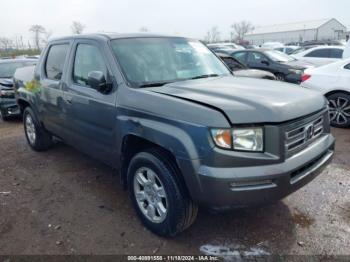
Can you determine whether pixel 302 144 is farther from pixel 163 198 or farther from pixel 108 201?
pixel 108 201

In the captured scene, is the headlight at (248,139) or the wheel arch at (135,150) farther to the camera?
the wheel arch at (135,150)

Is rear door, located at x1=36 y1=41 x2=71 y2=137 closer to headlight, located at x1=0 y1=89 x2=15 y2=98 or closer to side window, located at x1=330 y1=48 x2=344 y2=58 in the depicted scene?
headlight, located at x1=0 y1=89 x2=15 y2=98

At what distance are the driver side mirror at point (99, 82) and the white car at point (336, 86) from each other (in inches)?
188

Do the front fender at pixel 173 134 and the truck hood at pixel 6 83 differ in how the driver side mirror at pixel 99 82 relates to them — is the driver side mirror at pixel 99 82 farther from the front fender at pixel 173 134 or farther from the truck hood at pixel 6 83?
the truck hood at pixel 6 83

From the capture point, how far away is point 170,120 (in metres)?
2.69

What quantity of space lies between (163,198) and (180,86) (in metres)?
1.09

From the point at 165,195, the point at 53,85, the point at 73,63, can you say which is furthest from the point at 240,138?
the point at 53,85

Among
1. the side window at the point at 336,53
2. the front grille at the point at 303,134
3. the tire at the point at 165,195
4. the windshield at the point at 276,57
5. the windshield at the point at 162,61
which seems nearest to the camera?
the front grille at the point at 303,134

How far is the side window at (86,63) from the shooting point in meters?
3.61

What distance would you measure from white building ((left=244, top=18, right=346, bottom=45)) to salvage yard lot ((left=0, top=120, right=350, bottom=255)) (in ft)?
230

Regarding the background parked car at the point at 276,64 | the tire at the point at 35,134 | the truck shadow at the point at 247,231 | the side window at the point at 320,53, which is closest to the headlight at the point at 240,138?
the truck shadow at the point at 247,231

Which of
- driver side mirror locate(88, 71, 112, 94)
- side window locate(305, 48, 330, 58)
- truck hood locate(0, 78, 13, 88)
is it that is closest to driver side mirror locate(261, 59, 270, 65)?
side window locate(305, 48, 330, 58)

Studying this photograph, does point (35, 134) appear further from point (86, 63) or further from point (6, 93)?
point (6, 93)

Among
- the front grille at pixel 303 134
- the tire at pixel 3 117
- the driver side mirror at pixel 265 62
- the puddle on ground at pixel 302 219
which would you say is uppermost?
the driver side mirror at pixel 265 62
